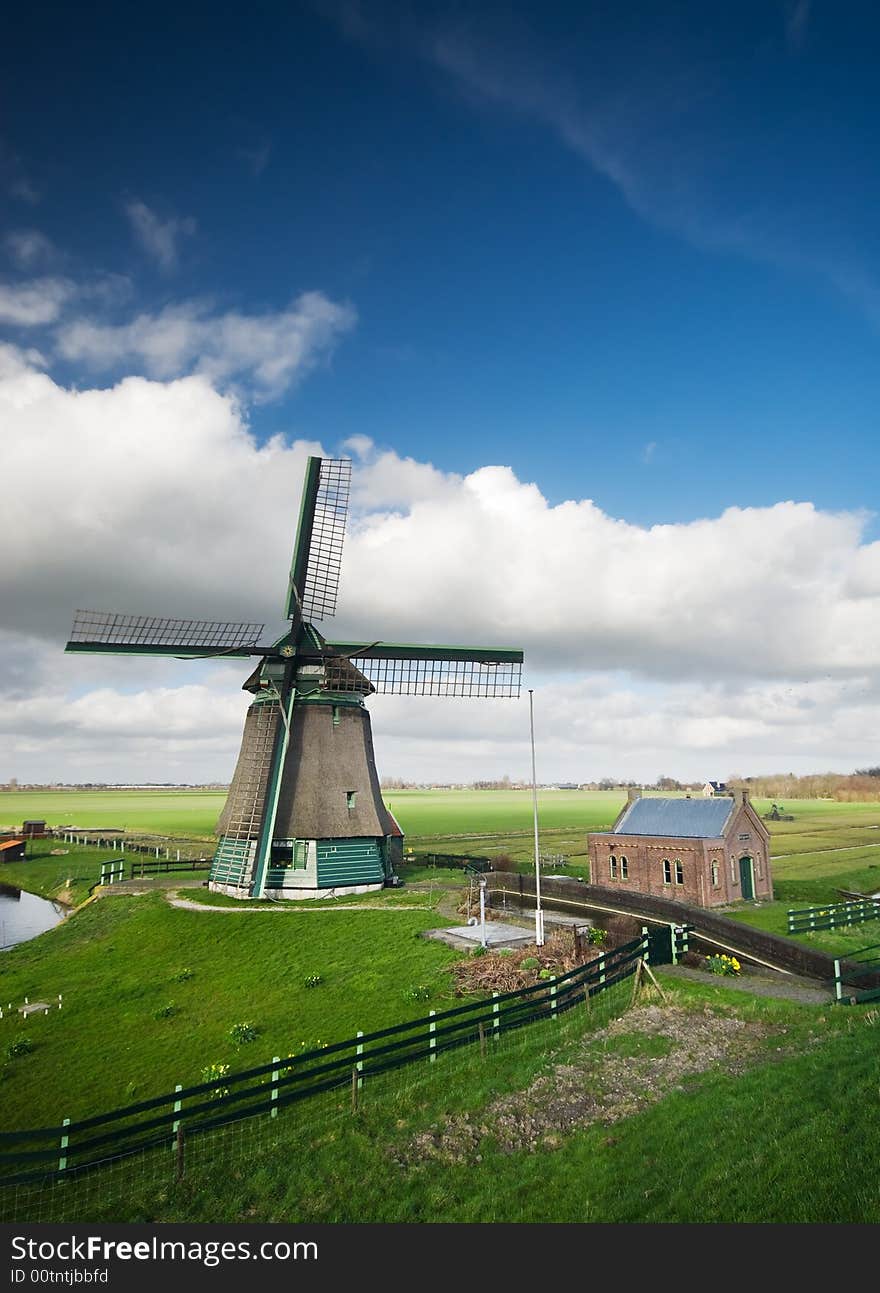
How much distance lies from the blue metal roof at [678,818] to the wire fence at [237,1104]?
2179 centimetres

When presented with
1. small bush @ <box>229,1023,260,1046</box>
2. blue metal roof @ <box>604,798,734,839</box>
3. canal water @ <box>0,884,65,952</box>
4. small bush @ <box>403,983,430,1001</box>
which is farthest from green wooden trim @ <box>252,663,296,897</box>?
blue metal roof @ <box>604,798,734,839</box>

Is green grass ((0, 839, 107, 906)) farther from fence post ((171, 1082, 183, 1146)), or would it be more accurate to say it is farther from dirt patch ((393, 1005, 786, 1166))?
dirt patch ((393, 1005, 786, 1166))

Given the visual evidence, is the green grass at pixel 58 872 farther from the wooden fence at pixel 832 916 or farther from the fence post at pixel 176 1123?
the wooden fence at pixel 832 916

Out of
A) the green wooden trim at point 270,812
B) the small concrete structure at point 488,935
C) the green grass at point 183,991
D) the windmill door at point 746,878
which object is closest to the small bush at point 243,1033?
the green grass at point 183,991

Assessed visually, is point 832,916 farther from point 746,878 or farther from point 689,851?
point 746,878

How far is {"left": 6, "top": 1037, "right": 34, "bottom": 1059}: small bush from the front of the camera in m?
21.8

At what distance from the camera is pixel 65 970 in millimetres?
30078

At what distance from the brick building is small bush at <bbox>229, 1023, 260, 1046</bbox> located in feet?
89.0

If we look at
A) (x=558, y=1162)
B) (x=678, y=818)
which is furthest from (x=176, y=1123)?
(x=678, y=818)

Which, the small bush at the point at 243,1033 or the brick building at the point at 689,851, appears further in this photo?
the brick building at the point at 689,851

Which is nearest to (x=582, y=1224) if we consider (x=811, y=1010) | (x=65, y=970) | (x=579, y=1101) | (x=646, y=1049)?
(x=579, y=1101)

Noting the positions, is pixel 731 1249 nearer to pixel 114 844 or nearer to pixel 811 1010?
pixel 811 1010

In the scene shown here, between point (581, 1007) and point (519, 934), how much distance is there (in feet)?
30.4

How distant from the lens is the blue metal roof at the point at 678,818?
41.3m
